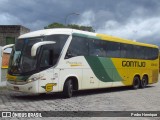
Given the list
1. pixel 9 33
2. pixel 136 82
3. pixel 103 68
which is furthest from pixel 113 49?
pixel 9 33

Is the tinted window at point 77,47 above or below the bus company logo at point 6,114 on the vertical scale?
above

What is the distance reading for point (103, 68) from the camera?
20.5m

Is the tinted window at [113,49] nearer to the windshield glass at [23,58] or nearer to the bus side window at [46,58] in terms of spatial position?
the bus side window at [46,58]

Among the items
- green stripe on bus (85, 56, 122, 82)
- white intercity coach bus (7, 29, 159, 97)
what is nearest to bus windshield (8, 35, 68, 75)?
white intercity coach bus (7, 29, 159, 97)

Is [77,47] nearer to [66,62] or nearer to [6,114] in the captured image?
[66,62]

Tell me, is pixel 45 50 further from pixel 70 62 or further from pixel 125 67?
pixel 125 67

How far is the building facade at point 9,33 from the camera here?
54.8m

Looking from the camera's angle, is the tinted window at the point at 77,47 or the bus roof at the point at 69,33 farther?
the tinted window at the point at 77,47

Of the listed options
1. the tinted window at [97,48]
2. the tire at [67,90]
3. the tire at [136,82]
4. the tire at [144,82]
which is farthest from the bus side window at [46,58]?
the tire at [144,82]

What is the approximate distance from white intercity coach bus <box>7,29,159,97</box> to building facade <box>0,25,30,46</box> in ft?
111

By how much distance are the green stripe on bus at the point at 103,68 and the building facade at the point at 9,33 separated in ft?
115

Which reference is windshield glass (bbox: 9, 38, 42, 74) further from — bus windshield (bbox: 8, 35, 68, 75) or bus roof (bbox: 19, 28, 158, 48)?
bus roof (bbox: 19, 28, 158, 48)

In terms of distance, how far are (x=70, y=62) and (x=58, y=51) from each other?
107 centimetres

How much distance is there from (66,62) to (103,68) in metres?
3.95
